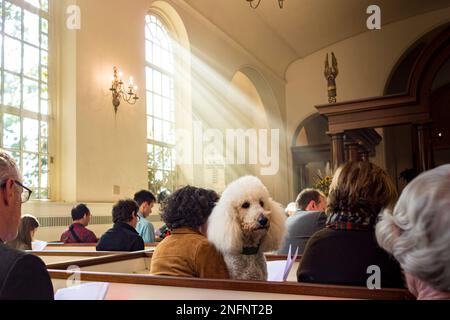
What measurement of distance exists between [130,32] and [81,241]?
11.8 ft

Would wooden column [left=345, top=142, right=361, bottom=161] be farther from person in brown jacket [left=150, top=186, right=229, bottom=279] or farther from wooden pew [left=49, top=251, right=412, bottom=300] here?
wooden pew [left=49, top=251, right=412, bottom=300]

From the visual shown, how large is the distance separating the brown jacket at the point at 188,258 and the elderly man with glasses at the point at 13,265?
89 centimetres

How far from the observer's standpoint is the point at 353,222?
186 centimetres

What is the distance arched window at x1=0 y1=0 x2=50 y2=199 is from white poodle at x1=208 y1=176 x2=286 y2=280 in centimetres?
382

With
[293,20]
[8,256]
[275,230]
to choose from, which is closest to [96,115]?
[275,230]

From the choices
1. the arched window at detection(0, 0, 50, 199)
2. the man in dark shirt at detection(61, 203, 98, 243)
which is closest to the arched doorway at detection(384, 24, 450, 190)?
the arched window at detection(0, 0, 50, 199)

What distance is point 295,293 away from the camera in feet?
5.04

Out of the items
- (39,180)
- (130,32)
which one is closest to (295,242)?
(39,180)

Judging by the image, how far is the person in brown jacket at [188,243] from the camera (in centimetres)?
201

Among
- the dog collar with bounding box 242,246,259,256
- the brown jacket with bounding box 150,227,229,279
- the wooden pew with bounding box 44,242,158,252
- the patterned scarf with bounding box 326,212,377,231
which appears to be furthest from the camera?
the wooden pew with bounding box 44,242,158,252

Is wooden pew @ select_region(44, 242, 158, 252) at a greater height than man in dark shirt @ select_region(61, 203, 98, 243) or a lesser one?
lesser

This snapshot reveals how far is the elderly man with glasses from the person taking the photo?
1044 millimetres

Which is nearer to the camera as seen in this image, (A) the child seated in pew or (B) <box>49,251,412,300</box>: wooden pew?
(B) <box>49,251,412,300</box>: wooden pew
